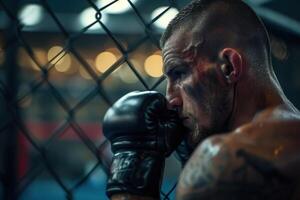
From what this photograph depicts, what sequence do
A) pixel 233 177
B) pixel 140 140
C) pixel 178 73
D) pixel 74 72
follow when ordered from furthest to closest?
1. pixel 74 72
2. pixel 178 73
3. pixel 140 140
4. pixel 233 177

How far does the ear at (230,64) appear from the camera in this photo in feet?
4.39

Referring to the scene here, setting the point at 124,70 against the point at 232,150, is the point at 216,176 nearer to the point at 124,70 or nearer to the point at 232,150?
the point at 232,150

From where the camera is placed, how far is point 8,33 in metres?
1.25

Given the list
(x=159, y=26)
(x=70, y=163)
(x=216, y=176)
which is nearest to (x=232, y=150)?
(x=216, y=176)

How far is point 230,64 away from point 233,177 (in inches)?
14.0

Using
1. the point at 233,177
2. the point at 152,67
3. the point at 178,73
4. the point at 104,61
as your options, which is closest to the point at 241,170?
the point at 233,177

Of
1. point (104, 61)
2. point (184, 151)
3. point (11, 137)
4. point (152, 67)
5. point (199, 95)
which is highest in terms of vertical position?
point (11, 137)

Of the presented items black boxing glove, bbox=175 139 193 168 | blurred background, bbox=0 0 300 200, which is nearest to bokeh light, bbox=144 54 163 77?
blurred background, bbox=0 0 300 200

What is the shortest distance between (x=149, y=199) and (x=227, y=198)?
0.24m

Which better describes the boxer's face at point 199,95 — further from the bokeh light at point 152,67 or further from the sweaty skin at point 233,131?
the bokeh light at point 152,67

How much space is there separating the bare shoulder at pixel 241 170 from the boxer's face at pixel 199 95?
0.23 m

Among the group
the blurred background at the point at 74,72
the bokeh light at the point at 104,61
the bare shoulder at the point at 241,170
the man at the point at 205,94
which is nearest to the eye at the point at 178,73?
the man at the point at 205,94

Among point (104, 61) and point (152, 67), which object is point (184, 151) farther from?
point (104, 61)

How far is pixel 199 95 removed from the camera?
53.1 inches
